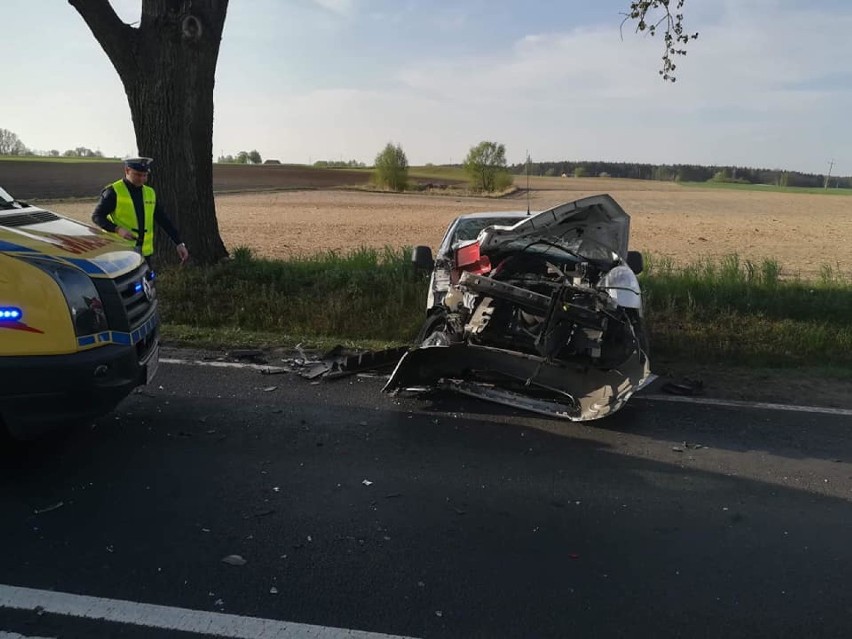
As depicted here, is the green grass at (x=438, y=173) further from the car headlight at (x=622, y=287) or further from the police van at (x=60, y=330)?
the police van at (x=60, y=330)

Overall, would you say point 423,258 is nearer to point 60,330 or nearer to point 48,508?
point 60,330

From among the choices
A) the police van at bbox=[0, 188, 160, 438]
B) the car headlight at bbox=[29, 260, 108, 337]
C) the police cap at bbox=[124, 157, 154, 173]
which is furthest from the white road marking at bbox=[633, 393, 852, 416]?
the police cap at bbox=[124, 157, 154, 173]

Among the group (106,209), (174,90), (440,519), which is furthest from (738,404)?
(174,90)

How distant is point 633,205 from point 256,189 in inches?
1376

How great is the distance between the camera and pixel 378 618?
2.88 meters

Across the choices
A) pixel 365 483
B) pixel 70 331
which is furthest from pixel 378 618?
pixel 70 331

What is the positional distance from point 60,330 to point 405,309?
576cm

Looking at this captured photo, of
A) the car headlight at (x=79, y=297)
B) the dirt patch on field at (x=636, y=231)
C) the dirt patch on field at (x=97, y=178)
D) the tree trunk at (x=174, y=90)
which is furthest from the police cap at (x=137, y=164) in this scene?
the dirt patch on field at (x=97, y=178)

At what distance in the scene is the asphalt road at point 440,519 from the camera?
297 centimetres

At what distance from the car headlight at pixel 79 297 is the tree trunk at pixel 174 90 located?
6.63m

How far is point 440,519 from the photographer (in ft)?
12.4

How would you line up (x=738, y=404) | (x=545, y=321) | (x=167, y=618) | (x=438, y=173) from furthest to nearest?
(x=438, y=173) < (x=738, y=404) < (x=545, y=321) < (x=167, y=618)

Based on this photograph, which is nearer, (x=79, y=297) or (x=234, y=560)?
(x=234, y=560)

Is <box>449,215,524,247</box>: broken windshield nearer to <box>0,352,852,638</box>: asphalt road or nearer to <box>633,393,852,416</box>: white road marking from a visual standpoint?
<box>633,393,852,416</box>: white road marking
